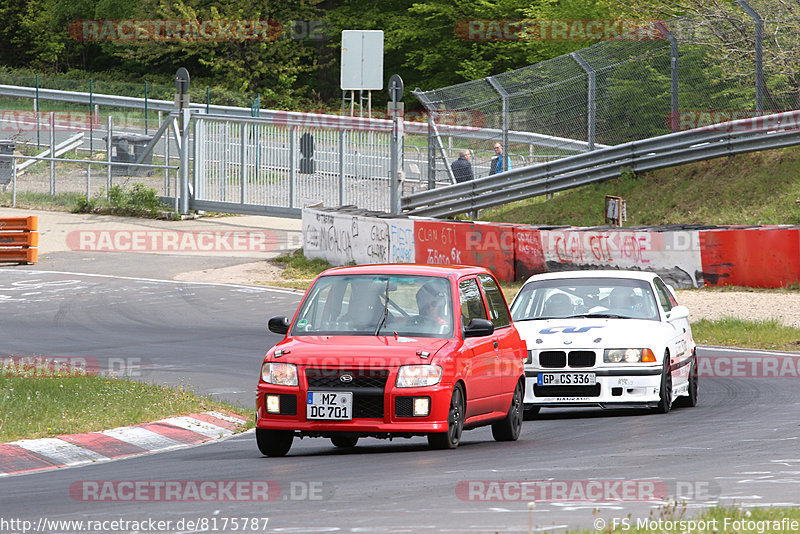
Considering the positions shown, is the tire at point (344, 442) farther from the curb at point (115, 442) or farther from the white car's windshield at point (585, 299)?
the white car's windshield at point (585, 299)

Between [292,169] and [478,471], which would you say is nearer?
[478,471]

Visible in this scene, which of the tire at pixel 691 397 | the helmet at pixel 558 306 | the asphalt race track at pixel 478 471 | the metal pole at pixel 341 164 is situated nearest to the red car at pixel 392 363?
the asphalt race track at pixel 478 471

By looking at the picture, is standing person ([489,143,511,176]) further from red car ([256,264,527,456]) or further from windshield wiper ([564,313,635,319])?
red car ([256,264,527,456])

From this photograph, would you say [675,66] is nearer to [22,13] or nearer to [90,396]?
[90,396]

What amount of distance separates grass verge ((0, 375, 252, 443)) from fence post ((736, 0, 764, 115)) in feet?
49.4

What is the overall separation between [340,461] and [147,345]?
8839 mm

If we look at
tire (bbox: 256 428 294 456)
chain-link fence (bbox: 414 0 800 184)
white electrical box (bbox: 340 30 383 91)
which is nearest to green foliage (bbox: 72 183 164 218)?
white electrical box (bbox: 340 30 383 91)

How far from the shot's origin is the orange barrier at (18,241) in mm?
28812

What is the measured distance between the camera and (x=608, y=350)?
12336 millimetres

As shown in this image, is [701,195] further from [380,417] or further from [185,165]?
[380,417]

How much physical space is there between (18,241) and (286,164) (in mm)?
7883

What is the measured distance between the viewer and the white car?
12297 millimetres

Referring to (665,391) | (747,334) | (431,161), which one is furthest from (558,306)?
(431,161)

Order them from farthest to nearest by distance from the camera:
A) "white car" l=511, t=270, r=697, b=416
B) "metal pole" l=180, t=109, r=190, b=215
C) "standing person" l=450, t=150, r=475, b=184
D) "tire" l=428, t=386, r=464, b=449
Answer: "metal pole" l=180, t=109, r=190, b=215 → "standing person" l=450, t=150, r=475, b=184 → "white car" l=511, t=270, r=697, b=416 → "tire" l=428, t=386, r=464, b=449
